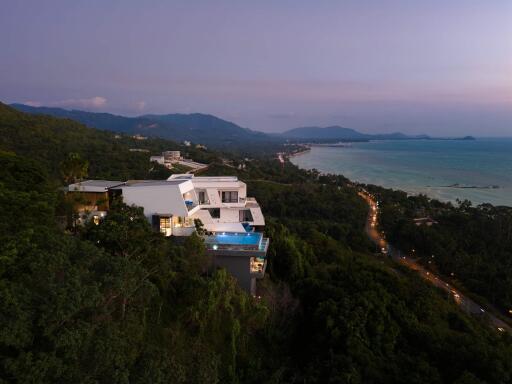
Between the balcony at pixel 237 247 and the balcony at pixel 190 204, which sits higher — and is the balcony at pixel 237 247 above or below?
below

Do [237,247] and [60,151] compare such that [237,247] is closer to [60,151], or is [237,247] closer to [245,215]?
[245,215]

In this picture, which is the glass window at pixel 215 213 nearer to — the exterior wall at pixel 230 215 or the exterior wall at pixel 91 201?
the exterior wall at pixel 230 215

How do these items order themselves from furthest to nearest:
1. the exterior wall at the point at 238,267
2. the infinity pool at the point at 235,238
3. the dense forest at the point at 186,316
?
the infinity pool at the point at 235,238 < the exterior wall at the point at 238,267 < the dense forest at the point at 186,316

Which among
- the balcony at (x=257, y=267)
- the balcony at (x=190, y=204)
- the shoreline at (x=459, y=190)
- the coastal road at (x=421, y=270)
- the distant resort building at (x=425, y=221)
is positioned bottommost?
the coastal road at (x=421, y=270)

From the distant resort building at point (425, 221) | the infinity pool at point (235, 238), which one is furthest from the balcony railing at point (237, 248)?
the distant resort building at point (425, 221)

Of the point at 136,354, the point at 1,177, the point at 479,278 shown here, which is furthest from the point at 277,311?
the point at 479,278

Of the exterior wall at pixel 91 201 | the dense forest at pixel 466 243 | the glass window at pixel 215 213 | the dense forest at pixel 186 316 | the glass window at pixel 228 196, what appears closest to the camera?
the dense forest at pixel 186 316

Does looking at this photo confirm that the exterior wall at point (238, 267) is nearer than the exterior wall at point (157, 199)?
Yes
